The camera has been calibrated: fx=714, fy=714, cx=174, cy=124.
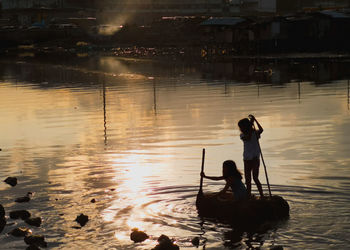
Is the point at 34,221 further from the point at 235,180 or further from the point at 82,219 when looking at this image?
the point at 235,180

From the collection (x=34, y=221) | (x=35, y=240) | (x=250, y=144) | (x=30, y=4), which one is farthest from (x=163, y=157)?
(x=30, y=4)

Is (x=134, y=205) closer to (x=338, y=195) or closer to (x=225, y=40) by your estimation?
(x=338, y=195)

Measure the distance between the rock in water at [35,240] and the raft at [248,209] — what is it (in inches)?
129

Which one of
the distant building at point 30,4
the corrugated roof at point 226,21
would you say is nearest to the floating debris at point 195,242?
the corrugated roof at point 226,21

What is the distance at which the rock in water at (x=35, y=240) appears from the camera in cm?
1270

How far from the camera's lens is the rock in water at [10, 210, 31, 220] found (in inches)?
564

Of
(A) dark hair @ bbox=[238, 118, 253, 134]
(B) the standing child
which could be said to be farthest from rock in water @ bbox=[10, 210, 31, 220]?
(A) dark hair @ bbox=[238, 118, 253, 134]

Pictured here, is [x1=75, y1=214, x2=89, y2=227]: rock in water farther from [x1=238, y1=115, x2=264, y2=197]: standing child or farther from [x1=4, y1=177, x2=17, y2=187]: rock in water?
[x1=4, y1=177, x2=17, y2=187]: rock in water

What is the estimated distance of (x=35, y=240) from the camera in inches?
501

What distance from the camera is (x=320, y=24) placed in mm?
81562

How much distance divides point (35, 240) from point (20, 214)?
5.72 feet

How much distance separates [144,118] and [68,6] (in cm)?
13447

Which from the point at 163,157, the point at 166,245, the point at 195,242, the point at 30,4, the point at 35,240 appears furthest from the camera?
the point at 30,4

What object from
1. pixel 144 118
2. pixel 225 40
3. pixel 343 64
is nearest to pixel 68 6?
pixel 225 40
